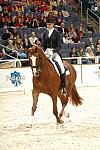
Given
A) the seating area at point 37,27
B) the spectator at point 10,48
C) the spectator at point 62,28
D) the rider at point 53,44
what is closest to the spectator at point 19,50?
the seating area at point 37,27

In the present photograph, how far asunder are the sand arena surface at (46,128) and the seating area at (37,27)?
220 inches

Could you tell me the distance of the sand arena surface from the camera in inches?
315

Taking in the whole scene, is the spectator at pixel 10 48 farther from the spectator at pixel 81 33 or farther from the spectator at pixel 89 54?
the spectator at pixel 81 33

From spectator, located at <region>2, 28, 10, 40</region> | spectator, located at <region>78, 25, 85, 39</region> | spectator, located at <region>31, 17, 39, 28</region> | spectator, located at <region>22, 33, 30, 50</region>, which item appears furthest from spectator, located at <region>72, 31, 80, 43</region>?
spectator, located at <region>2, 28, 10, 40</region>

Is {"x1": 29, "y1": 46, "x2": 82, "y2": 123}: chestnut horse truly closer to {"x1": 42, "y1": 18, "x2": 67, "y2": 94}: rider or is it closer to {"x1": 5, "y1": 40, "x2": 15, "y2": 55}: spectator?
{"x1": 42, "y1": 18, "x2": 67, "y2": 94}: rider

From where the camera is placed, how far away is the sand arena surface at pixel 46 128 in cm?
800

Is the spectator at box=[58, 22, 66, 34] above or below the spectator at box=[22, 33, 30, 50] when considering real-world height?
below

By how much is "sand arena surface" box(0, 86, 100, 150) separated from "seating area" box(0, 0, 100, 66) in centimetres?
560

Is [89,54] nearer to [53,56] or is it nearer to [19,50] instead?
[19,50]

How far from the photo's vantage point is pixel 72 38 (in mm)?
22953

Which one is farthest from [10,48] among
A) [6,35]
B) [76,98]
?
[76,98]

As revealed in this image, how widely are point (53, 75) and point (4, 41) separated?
32.6 ft

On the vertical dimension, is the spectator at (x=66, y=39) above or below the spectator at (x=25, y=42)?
below

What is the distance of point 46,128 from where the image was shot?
9.70 metres
